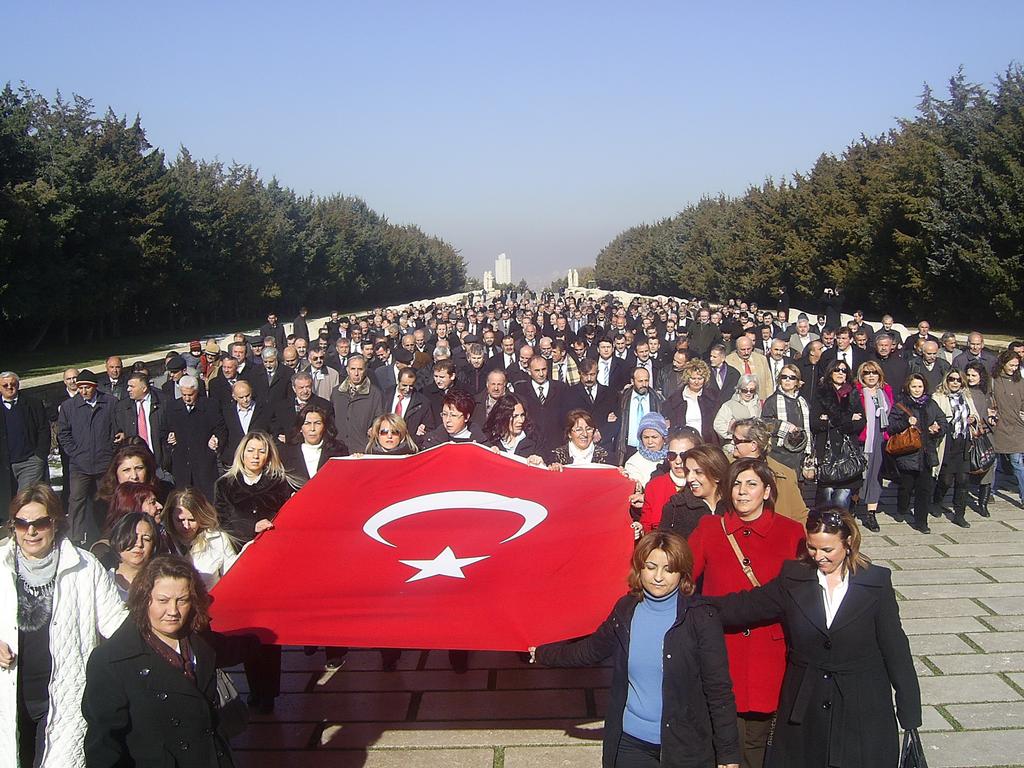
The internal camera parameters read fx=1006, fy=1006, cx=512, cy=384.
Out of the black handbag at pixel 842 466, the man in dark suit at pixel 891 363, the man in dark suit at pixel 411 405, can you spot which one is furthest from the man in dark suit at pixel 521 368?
the man in dark suit at pixel 891 363

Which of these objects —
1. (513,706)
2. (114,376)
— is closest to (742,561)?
(513,706)

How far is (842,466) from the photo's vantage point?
31.2 ft

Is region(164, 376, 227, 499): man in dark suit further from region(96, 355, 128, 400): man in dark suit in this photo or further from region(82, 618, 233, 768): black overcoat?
region(82, 618, 233, 768): black overcoat

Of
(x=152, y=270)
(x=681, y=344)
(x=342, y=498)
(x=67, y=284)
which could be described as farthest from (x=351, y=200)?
(x=342, y=498)

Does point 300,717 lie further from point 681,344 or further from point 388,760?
point 681,344

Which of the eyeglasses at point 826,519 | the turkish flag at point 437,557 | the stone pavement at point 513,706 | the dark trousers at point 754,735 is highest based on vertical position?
the eyeglasses at point 826,519

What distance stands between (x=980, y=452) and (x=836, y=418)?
6.72 feet

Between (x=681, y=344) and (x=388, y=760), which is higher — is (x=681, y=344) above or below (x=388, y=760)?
above

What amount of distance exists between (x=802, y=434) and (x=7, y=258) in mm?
23282

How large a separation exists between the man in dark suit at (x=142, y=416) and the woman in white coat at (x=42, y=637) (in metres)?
6.13

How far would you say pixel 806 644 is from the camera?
4184 mm

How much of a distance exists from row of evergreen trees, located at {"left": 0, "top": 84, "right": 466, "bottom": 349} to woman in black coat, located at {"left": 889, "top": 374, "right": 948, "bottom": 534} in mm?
22141

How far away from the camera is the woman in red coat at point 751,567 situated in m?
4.46

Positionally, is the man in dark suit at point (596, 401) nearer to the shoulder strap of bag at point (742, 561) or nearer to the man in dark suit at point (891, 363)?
the man in dark suit at point (891, 363)
